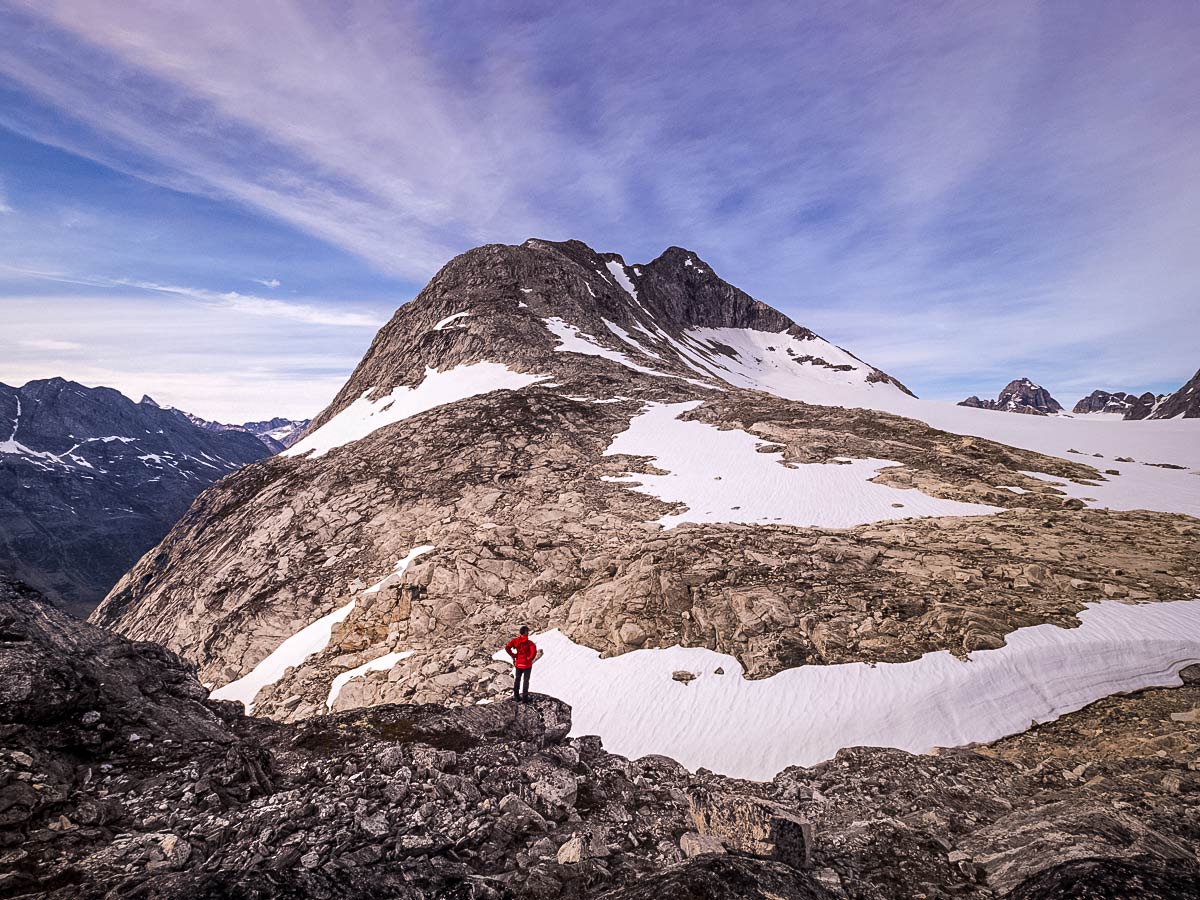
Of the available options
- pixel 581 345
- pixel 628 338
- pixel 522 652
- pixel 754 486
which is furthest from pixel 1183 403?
pixel 522 652

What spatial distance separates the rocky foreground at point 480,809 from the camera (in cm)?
601

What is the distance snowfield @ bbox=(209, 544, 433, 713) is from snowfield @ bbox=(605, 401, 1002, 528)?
13.7 m

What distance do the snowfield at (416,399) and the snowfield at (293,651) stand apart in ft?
70.3

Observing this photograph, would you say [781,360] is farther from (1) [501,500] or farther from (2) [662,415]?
(1) [501,500]

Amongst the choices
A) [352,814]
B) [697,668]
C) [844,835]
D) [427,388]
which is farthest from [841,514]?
[427,388]

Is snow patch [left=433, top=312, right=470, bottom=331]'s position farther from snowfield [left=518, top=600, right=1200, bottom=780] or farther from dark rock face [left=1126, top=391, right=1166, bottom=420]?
dark rock face [left=1126, top=391, right=1166, bottom=420]

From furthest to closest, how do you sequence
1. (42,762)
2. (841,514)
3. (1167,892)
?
1. (841,514)
2. (42,762)
3. (1167,892)

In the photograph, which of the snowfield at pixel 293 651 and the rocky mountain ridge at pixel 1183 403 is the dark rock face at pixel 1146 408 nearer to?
the rocky mountain ridge at pixel 1183 403

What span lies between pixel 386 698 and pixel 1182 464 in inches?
1927

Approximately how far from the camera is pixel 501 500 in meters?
30.0

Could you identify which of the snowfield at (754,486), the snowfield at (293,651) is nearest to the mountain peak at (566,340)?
the snowfield at (754,486)

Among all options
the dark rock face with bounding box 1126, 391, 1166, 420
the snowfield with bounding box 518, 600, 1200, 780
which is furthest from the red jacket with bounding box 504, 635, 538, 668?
the dark rock face with bounding box 1126, 391, 1166, 420

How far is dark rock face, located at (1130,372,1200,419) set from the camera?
5940 inches

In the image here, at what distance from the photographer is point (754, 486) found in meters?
27.0
